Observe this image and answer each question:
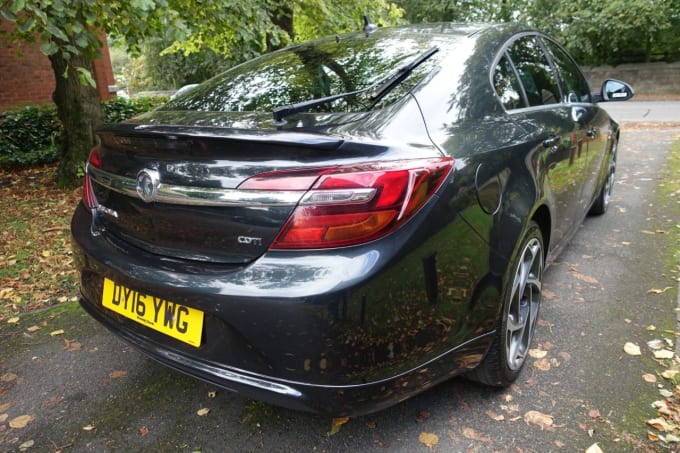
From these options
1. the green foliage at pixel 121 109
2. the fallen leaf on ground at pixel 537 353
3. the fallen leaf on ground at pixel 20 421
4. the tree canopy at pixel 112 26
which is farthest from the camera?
the green foliage at pixel 121 109

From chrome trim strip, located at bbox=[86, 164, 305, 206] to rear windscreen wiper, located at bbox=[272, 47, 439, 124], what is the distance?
1.05 feet

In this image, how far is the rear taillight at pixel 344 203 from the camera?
1.49 metres

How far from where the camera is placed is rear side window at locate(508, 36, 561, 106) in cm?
261

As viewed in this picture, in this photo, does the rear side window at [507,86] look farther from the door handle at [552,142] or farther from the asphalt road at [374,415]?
the asphalt road at [374,415]

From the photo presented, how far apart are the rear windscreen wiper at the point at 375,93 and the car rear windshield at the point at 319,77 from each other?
0.07ft

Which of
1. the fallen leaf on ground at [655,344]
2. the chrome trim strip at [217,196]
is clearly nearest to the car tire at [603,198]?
the fallen leaf on ground at [655,344]

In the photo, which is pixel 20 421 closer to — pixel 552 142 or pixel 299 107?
pixel 299 107

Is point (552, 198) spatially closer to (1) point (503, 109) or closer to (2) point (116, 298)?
(1) point (503, 109)

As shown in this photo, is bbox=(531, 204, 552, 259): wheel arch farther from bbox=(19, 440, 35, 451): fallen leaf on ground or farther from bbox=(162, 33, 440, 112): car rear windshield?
bbox=(19, 440, 35, 451): fallen leaf on ground

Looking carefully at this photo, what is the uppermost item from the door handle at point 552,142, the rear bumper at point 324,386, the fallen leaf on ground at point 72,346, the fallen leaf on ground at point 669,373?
the door handle at point 552,142

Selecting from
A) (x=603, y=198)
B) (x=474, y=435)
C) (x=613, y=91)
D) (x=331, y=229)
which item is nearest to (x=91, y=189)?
(x=331, y=229)

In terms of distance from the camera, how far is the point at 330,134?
1595 millimetres

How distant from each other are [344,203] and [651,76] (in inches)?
937

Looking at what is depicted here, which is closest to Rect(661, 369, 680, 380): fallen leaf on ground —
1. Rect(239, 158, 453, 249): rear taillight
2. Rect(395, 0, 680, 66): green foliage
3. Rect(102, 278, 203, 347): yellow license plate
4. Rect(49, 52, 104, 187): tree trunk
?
Rect(239, 158, 453, 249): rear taillight
